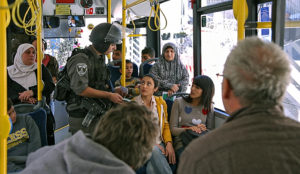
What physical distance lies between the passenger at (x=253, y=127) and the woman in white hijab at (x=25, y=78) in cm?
268

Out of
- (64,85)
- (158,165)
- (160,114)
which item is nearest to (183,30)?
(160,114)

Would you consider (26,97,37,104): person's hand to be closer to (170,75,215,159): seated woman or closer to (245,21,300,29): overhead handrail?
(170,75,215,159): seated woman

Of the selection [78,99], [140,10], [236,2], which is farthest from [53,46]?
[236,2]

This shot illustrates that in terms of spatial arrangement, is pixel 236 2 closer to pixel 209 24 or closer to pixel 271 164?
pixel 271 164

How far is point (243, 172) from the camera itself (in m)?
0.95

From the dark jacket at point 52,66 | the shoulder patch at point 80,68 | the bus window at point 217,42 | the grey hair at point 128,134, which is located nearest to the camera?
the grey hair at point 128,134

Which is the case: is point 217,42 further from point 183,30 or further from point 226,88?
point 226,88

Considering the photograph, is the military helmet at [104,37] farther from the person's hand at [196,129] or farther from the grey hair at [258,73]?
the grey hair at [258,73]

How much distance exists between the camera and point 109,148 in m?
1.19


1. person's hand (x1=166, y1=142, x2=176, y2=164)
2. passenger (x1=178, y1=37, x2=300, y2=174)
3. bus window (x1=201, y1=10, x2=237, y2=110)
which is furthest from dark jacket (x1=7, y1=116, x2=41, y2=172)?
bus window (x1=201, y1=10, x2=237, y2=110)

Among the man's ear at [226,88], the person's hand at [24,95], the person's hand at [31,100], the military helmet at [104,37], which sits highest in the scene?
the military helmet at [104,37]

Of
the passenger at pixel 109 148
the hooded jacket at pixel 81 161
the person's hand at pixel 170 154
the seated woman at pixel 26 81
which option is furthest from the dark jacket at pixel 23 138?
the hooded jacket at pixel 81 161

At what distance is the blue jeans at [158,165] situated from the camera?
2844 mm

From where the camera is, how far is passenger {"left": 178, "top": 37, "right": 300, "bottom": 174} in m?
0.95
